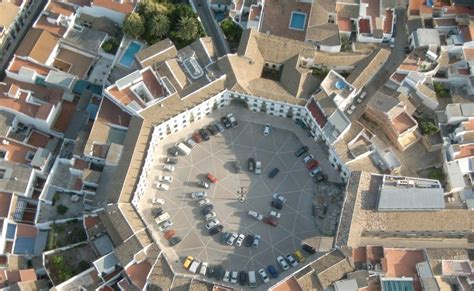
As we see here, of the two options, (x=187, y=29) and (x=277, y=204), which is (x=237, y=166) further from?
(x=187, y=29)

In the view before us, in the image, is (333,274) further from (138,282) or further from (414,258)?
(138,282)

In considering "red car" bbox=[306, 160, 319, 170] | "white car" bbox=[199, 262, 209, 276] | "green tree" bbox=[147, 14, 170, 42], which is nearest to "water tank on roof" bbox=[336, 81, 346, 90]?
"red car" bbox=[306, 160, 319, 170]

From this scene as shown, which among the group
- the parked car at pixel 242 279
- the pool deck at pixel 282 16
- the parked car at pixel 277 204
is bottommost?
the parked car at pixel 242 279

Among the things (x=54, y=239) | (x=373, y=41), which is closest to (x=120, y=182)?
(x=54, y=239)

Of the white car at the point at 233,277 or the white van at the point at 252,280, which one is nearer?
the white van at the point at 252,280

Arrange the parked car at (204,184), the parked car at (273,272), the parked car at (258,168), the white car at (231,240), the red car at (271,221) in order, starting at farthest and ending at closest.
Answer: the parked car at (258,168)
the parked car at (204,184)
the red car at (271,221)
the white car at (231,240)
the parked car at (273,272)

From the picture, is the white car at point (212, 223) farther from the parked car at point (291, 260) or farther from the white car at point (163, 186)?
the parked car at point (291, 260)

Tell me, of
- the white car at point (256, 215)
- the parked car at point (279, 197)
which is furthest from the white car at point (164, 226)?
the parked car at point (279, 197)
